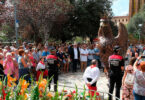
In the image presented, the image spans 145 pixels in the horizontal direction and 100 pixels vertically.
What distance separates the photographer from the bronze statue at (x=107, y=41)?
254 inches

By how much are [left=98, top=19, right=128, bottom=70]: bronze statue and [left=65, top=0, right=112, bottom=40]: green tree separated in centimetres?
1224

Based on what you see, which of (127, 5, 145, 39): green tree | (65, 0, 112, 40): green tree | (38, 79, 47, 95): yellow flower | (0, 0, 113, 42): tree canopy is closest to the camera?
(38, 79, 47, 95): yellow flower

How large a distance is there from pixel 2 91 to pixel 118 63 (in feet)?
11.9

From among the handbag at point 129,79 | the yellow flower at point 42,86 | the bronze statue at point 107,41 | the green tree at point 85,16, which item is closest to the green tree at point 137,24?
the green tree at point 85,16

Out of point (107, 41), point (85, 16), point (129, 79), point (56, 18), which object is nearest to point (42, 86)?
point (129, 79)

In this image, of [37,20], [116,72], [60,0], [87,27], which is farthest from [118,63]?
[87,27]

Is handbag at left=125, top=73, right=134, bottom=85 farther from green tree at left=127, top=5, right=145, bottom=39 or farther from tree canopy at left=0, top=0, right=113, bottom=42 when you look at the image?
green tree at left=127, top=5, right=145, bottom=39

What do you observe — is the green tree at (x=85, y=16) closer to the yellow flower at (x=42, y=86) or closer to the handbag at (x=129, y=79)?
the handbag at (x=129, y=79)

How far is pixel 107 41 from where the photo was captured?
649 centimetres

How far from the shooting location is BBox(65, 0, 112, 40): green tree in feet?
62.1

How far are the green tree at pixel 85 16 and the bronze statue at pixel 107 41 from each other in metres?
12.2

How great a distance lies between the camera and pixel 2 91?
77.5 inches

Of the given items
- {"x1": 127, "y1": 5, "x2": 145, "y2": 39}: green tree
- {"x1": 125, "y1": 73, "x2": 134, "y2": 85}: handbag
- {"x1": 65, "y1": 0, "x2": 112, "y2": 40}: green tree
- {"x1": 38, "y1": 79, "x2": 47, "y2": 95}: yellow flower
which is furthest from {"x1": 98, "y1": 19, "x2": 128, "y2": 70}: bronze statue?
{"x1": 127, "y1": 5, "x2": 145, "y2": 39}: green tree

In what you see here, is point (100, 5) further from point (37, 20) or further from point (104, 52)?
point (104, 52)
